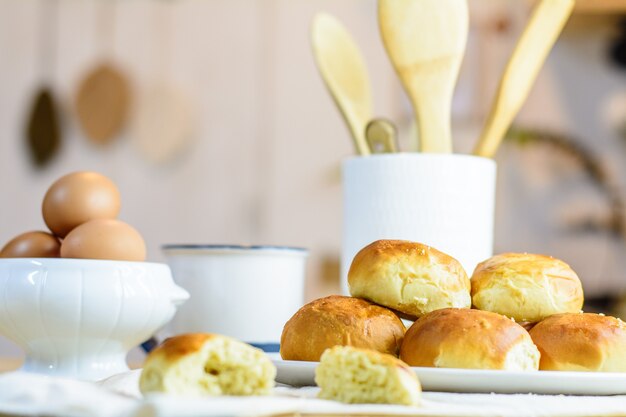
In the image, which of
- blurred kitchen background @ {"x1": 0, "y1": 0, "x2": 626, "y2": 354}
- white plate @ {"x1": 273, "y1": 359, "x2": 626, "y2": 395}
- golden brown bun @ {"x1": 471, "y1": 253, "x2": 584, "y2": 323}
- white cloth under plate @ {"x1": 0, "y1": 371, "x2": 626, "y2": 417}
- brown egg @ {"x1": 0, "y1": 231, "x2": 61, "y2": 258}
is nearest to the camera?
white cloth under plate @ {"x1": 0, "y1": 371, "x2": 626, "y2": 417}

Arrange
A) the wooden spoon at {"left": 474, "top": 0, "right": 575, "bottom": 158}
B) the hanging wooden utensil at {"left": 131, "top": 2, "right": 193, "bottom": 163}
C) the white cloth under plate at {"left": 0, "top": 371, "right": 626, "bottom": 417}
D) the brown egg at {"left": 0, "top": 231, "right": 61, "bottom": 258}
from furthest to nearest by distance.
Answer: the hanging wooden utensil at {"left": 131, "top": 2, "right": 193, "bottom": 163} < the wooden spoon at {"left": 474, "top": 0, "right": 575, "bottom": 158} < the brown egg at {"left": 0, "top": 231, "right": 61, "bottom": 258} < the white cloth under plate at {"left": 0, "top": 371, "right": 626, "bottom": 417}

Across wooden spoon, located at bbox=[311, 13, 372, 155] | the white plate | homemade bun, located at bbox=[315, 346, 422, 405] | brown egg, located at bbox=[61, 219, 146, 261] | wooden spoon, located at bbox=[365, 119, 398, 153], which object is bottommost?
the white plate

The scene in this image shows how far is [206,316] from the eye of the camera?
84cm

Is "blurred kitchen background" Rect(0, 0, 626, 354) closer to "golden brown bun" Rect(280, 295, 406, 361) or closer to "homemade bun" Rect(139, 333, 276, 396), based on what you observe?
"golden brown bun" Rect(280, 295, 406, 361)

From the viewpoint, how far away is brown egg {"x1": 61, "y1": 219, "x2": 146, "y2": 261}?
0.74 meters

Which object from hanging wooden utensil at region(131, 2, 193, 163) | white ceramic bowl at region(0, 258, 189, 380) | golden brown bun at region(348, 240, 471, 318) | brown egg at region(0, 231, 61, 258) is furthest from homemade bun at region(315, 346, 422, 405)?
hanging wooden utensil at region(131, 2, 193, 163)

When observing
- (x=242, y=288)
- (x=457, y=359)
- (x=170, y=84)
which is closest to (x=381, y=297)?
(x=457, y=359)

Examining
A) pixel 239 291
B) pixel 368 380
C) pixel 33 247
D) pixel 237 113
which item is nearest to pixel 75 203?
pixel 33 247

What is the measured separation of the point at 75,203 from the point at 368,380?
42cm

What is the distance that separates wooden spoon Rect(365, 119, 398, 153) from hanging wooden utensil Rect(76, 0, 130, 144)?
1.49 m

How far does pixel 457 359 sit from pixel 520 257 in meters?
0.15

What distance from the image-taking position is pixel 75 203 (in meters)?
0.81

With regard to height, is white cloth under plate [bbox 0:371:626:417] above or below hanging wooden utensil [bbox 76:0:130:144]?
below

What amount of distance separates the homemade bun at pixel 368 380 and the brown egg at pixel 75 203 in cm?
39
